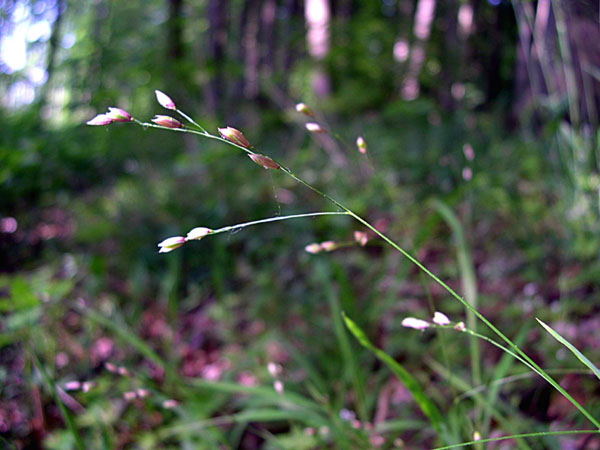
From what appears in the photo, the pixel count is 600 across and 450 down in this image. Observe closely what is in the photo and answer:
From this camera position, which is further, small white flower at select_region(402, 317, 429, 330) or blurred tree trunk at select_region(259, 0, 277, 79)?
blurred tree trunk at select_region(259, 0, 277, 79)

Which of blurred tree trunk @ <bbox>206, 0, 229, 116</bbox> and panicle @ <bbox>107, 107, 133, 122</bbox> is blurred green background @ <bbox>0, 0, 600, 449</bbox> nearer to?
blurred tree trunk @ <bbox>206, 0, 229, 116</bbox>

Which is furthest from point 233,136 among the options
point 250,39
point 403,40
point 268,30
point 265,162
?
point 250,39

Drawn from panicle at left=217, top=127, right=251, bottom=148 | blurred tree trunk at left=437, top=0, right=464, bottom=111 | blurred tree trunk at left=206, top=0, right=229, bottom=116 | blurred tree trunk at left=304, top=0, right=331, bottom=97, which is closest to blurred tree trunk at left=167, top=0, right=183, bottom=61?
blurred tree trunk at left=206, top=0, right=229, bottom=116

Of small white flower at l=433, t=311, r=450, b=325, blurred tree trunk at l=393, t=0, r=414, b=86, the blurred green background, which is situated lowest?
the blurred green background

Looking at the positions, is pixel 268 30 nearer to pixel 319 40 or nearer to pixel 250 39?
pixel 250 39

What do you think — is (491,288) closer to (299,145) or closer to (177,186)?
(177,186)

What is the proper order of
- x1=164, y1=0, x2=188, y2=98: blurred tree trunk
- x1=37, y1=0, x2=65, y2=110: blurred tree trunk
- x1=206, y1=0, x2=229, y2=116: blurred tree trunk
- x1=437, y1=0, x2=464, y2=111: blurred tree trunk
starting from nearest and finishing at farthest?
x1=37, y1=0, x2=65, y2=110: blurred tree trunk, x1=164, y1=0, x2=188, y2=98: blurred tree trunk, x1=206, y1=0, x2=229, y2=116: blurred tree trunk, x1=437, y1=0, x2=464, y2=111: blurred tree trunk

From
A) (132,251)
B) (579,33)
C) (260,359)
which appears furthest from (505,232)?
(132,251)

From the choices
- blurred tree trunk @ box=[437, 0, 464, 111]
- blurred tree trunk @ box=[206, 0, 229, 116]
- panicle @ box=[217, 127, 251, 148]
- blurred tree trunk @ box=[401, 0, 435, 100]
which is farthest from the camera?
blurred tree trunk @ box=[401, 0, 435, 100]
